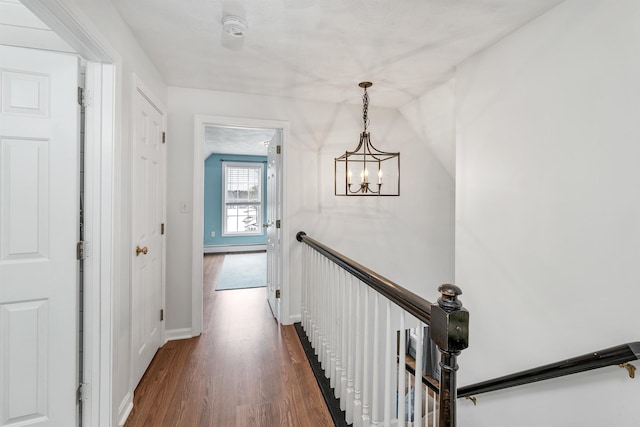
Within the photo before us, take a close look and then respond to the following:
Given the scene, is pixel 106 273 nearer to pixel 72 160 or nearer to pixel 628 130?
pixel 72 160

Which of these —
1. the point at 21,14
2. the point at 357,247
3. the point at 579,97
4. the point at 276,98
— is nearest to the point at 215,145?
the point at 276,98

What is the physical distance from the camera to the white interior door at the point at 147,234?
1883 millimetres

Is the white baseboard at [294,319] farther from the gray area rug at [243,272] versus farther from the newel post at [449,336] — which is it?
the newel post at [449,336]

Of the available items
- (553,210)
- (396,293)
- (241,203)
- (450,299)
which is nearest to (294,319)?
(396,293)

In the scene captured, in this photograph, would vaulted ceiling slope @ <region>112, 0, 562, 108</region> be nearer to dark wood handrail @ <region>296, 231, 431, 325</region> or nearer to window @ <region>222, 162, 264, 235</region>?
dark wood handrail @ <region>296, 231, 431, 325</region>

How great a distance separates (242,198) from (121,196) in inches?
222

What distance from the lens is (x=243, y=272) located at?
522 centimetres

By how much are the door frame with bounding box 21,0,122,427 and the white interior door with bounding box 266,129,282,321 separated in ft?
5.40

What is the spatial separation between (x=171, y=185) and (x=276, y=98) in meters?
1.32

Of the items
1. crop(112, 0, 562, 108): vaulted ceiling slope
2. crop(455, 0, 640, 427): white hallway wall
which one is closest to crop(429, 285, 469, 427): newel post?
crop(455, 0, 640, 427): white hallway wall

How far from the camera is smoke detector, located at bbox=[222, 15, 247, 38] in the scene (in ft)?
5.32

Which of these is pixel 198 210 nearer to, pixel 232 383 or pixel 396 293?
pixel 232 383

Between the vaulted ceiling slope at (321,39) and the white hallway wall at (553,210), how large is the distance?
0.29m

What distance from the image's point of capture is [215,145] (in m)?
5.99
